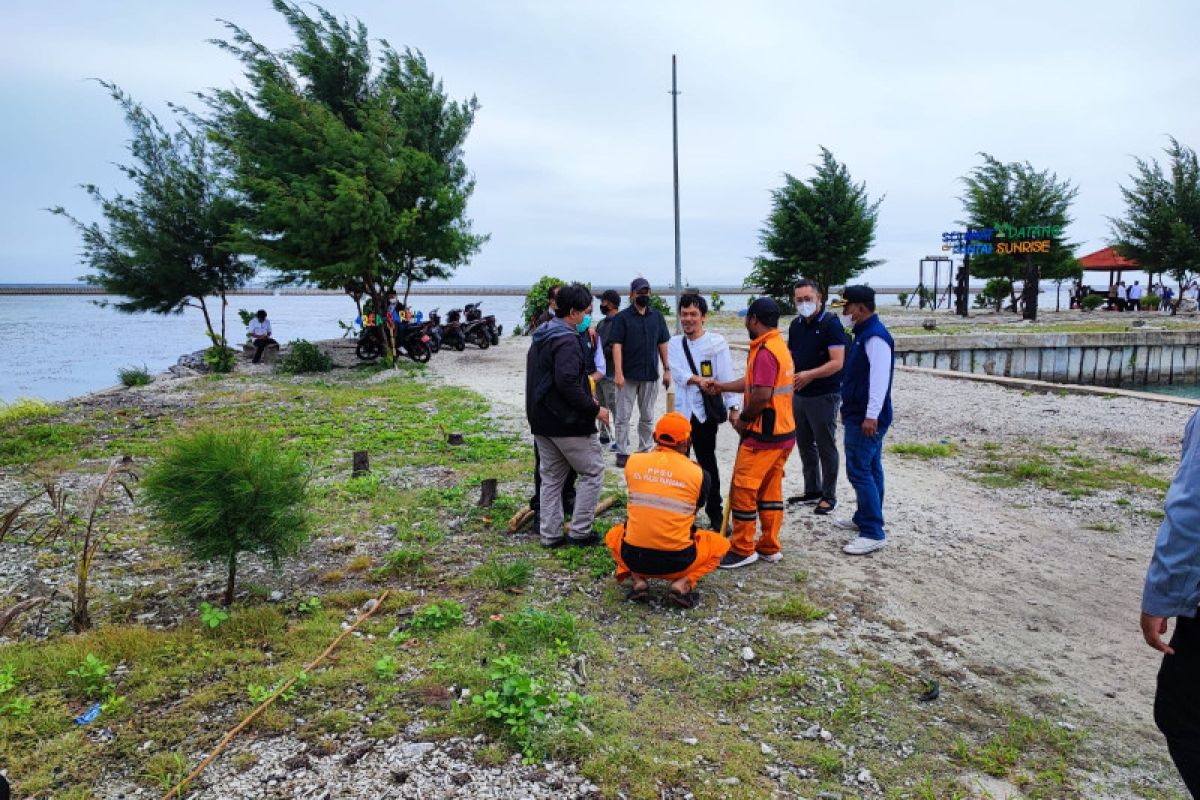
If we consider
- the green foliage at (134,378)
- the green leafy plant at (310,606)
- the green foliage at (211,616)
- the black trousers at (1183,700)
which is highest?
the black trousers at (1183,700)

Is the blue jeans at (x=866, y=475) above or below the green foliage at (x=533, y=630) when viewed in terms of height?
above

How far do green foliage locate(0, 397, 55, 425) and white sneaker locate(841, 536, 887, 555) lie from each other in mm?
11794

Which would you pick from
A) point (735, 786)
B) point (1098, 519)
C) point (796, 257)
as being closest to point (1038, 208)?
point (796, 257)

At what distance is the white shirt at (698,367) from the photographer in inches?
193

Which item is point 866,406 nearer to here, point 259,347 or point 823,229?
point 259,347

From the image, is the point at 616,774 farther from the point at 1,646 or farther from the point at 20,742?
the point at 1,646

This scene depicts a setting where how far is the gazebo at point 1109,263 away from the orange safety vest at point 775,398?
33.2 metres

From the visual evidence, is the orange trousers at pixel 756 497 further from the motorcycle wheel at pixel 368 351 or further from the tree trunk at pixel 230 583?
the motorcycle wheel at pixel 368 351

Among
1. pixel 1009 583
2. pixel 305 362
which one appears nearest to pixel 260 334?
pixel 305 362

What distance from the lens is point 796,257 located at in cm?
2964

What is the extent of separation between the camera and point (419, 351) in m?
17.4

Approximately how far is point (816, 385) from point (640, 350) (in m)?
1.87

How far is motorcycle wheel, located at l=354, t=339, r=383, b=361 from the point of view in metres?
17.4

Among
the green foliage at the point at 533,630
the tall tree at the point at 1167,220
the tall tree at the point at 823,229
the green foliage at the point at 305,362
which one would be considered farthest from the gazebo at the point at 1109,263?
the green foliage at the point at 533,630
